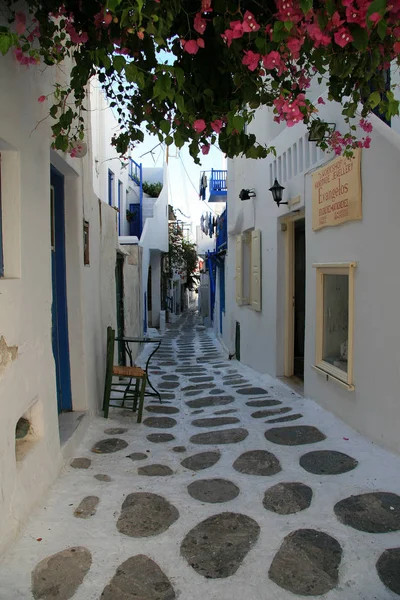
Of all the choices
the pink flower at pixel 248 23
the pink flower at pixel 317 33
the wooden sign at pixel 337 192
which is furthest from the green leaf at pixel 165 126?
the wooden sign at pixel 337 192

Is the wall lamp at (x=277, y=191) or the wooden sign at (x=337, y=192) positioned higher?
the wall lamp at (x=277, y=191)

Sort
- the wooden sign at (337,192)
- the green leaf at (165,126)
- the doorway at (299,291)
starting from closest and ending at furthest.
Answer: the green leaf at (165,126), the wooden sign at (337,192), the doorway at (299,291)

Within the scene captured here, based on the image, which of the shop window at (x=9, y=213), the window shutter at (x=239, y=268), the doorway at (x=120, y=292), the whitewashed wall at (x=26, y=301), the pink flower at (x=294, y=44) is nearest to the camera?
the pink flower at (x=294, y=44)

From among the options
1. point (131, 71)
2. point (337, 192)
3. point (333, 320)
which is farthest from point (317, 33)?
point (333, 320)

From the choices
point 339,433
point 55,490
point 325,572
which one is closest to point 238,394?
point 339,433

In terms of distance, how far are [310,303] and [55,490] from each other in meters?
3.52

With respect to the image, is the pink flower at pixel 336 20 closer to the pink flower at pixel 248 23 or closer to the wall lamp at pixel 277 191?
the pink flower at pixel 248 23

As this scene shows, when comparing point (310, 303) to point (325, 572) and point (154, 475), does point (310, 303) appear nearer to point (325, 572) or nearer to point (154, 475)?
point (154, 475)

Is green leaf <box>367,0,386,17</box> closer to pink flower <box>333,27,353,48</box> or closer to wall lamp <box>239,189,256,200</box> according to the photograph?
pink flower <box>333,27,353,48</box>

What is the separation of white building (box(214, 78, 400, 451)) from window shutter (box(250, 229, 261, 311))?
0.06 ft

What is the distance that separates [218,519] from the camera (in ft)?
9.20

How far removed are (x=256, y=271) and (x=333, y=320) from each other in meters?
2.86

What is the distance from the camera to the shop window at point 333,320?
4688 millimetres

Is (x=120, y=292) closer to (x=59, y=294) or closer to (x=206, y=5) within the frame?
(x=59, y=294)
